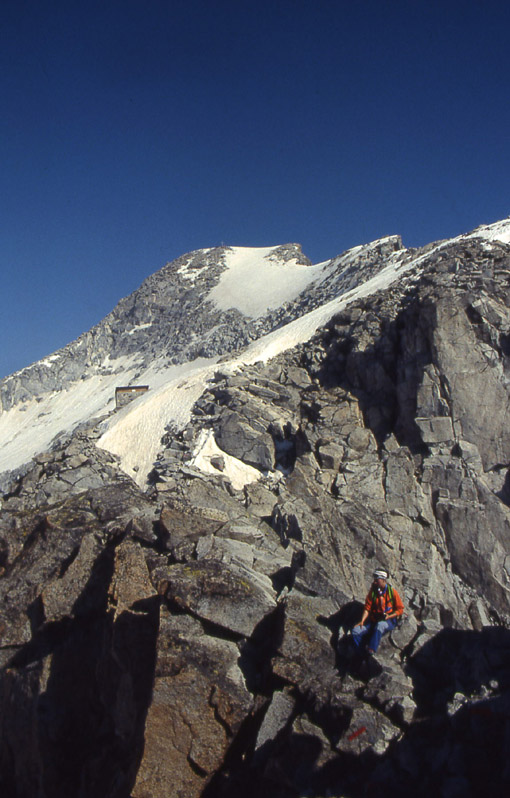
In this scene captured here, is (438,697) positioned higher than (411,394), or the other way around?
(411,394)

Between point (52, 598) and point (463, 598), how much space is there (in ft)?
43.1

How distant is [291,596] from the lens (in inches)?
451

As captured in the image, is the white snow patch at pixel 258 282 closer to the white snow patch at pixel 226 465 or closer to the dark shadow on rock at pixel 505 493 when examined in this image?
the white snow patch at pixel 226 465

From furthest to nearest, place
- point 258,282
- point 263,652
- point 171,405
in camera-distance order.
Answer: point 258,282 < point 171,405 < point 263,652

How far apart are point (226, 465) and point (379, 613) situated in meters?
17.0

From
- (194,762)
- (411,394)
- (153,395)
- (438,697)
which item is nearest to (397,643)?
(438,697)

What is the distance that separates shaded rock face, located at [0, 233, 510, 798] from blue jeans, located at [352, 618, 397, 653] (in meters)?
0.27

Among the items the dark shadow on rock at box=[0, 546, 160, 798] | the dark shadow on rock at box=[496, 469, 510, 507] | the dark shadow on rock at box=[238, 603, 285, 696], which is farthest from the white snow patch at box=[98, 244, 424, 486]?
the dark shadow on rock at box=[238, 603, 285, 696]

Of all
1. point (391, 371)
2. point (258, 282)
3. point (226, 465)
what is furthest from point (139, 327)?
point (391, 371)

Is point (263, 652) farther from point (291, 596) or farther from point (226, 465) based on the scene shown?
point (226, 465)

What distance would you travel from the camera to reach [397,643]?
1024 centimetres

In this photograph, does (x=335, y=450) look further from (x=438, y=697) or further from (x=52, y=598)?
(x=438, y=697)

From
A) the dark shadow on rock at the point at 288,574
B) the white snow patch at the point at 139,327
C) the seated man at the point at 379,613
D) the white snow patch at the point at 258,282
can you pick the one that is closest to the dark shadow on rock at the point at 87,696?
the dark shadow on rock at the point at 288,574

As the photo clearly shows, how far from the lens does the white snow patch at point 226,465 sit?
26.5 m
